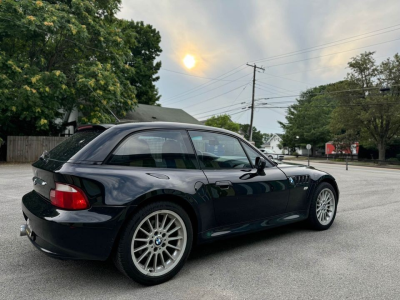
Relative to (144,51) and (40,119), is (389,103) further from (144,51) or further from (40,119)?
(40,119)

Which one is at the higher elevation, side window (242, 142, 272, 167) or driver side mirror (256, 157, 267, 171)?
side window (242, 142, 272, 167)

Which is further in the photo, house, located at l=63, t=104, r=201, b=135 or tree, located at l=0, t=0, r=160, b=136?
house, located at l=63, t=104, r=201, b=135

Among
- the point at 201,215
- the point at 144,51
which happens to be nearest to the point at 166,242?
the point at 201,215

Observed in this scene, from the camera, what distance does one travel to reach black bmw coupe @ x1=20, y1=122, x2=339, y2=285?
7.81 feet

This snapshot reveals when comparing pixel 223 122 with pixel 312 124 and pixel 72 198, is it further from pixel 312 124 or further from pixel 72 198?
pixel 72 198

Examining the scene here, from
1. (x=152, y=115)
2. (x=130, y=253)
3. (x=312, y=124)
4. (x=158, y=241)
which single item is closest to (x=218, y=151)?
(x=158, y=241)

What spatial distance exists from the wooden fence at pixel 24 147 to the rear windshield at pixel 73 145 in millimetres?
16720

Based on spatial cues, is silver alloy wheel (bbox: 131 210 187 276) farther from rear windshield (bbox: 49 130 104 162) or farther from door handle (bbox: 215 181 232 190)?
rear windshield (bbox: 49 130 104 162)

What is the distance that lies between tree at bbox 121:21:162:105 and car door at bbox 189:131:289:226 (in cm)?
3062

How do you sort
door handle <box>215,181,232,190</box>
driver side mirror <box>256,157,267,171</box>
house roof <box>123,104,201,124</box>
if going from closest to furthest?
door handle <box>215,181,232,190</box>, driver side mirror <box>256,157,267,171</box>, house roof <box>123,104,201,124</box>

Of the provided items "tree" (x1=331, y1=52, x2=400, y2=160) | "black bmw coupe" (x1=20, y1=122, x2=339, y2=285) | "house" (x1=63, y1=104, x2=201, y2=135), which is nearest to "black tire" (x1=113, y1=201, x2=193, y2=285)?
"black bmw coupe" (x1=20, y1=122, x2=339, y2=285)

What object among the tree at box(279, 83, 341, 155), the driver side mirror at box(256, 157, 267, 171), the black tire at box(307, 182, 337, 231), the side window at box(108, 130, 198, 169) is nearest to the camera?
the side window at box(108, 130, 198, 169)

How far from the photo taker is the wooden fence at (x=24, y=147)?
56.1ft

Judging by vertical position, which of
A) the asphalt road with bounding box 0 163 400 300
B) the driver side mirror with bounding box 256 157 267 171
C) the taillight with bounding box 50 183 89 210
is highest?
the driver side mirror with bounding box 256 157 267 171
